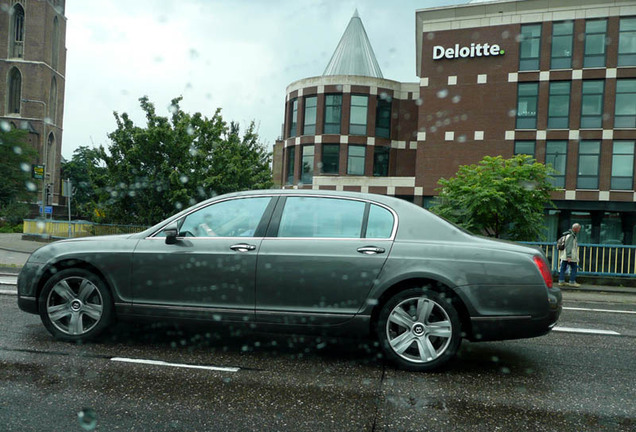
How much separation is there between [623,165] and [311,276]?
29.6 m

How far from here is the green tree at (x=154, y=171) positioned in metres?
21.5

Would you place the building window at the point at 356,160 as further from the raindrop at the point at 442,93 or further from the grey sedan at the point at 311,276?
the grey sedan at the point at 311,276

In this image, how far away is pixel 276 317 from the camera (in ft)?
15.5

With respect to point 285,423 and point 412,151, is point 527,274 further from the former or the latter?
point 412,151

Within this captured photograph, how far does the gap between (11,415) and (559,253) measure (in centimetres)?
1566

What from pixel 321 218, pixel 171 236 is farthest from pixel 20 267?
pixel 321 218

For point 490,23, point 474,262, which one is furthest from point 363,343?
point 490,23

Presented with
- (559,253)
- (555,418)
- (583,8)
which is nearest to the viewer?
(555,418)

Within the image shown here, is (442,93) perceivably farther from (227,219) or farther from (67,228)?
(227,219)

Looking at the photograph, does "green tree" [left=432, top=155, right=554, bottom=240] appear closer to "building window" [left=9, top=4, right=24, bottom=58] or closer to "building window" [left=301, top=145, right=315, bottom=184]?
"building window" [left=301, top=145, right=315, bottom=184]

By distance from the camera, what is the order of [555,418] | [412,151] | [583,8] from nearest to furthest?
[555,418] → [583,8] → [412,151]

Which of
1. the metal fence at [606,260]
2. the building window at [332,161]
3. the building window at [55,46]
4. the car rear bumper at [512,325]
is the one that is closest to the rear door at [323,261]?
the car rear bumper at [512,325]

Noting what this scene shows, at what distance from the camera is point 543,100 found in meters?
30.2

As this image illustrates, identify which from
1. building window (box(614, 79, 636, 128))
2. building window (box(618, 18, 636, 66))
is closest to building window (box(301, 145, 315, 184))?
building window (box(614, 79, 636, 128))
